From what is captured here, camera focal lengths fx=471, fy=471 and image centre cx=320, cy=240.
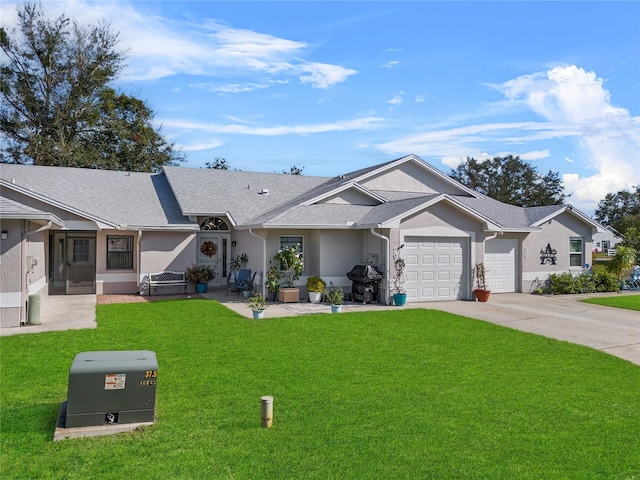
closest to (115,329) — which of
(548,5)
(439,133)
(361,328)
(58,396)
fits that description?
(58,396)

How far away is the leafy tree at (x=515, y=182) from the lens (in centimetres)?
4972

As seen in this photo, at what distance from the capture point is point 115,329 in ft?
36.4

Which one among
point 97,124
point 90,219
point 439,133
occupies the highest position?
point 97,124

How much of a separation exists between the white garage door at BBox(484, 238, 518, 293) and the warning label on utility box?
16622mm

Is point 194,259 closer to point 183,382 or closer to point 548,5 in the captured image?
point 183,382

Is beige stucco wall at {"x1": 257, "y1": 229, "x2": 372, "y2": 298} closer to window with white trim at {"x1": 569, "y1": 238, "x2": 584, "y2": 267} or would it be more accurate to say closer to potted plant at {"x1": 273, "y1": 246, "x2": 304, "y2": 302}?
potted plant at {"x1": 273, "y1": 246, "x2": 304, "y2": 302}

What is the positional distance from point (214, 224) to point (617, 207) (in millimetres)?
53718

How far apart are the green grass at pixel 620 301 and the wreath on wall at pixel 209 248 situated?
581 inches

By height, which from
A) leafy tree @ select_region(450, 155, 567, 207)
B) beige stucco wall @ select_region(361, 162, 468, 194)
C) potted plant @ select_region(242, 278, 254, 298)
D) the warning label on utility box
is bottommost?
the warning label on utility box

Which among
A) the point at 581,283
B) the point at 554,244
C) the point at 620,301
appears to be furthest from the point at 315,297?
the point at 581,283

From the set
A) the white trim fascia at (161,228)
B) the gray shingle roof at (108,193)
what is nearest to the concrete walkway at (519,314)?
the white trim fascia at (161,228)

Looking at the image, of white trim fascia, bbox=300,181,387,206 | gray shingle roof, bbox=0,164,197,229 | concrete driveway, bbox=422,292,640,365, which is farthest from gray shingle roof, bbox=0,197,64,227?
concrete driveway, bbox=422,292,640,365

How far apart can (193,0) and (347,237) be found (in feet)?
30.0

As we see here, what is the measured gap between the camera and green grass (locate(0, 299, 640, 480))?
15.5ft
